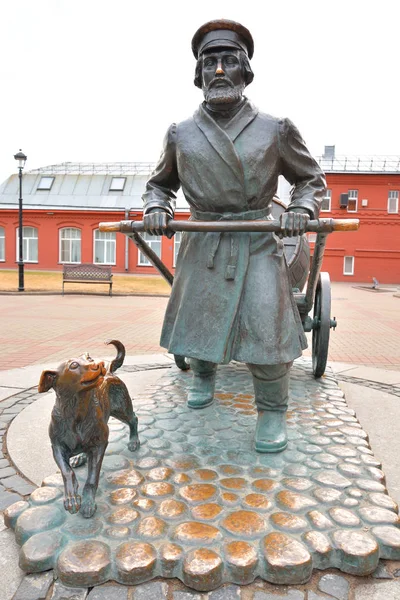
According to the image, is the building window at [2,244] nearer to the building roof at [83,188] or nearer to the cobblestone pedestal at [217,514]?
the building roof at [83,188]

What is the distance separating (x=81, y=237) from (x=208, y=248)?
25193 millimetres

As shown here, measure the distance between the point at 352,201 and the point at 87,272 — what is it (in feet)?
53.8

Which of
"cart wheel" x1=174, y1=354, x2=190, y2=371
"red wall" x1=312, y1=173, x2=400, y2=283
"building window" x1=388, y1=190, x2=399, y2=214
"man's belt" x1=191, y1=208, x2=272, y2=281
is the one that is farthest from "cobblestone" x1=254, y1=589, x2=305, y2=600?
"building window" x1=388, y1=190, x2=399, y2=214

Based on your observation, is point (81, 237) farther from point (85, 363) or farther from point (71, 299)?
point (85, 363)

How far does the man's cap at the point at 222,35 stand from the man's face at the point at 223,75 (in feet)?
0.11

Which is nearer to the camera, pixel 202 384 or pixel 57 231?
pixel 202 384

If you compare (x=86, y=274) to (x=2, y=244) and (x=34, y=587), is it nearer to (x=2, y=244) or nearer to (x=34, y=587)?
(x=2, y=244)

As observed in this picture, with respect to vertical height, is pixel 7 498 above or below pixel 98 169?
below

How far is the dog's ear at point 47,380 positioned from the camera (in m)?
1.71

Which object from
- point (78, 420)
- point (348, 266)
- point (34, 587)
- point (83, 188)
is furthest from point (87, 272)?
point (348, 266)

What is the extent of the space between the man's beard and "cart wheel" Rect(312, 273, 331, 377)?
6.78 ft

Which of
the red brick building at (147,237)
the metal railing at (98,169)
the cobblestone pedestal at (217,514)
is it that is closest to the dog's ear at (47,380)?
the cobblestone pedestal at (217,514)

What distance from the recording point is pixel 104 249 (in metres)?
27.1

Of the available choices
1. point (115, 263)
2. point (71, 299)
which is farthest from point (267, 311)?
point (115, 263)
